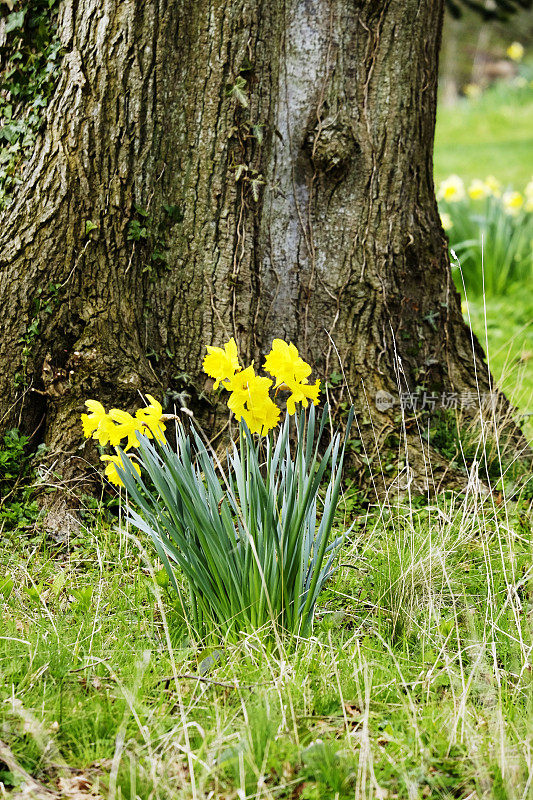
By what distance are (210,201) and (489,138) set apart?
43.1ft

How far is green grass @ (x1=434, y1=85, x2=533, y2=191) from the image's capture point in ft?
37.1

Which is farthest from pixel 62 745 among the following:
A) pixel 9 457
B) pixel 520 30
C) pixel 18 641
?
pixel 520 30

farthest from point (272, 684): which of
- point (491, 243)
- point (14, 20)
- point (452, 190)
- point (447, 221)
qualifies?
point (452, 190)

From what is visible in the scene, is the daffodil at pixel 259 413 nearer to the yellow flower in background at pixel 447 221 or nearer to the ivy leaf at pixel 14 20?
the ivy leaf at pixel 14 20

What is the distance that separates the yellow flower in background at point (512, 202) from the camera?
6201mm

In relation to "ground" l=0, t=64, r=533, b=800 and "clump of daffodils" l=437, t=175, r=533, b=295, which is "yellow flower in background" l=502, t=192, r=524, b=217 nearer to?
"clump of daffodils" l=437, t=175, r=533, b=295

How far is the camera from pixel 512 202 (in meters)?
6.35

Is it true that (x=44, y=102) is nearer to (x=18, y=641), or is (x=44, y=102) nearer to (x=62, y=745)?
(x=18, y=641)

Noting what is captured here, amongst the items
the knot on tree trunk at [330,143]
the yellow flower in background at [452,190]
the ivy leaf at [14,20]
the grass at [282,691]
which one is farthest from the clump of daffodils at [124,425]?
the yellow flower in background at [452,190]

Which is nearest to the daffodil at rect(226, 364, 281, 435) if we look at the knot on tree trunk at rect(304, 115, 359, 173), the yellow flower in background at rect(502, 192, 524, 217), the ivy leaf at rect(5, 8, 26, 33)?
the knot on tree trunk at rect(304, 115, 359, 173)

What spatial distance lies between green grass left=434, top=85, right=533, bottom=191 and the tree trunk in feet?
25.1

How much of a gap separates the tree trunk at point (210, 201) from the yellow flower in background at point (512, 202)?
132 inches

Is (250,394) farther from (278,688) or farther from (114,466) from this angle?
(278,688)

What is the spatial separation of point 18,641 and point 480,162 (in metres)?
11.6
